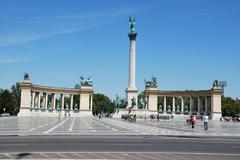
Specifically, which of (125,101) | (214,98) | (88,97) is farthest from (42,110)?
(214,98)

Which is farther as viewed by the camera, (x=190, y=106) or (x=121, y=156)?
(x=190, y=106)

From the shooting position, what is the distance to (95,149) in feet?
64.3

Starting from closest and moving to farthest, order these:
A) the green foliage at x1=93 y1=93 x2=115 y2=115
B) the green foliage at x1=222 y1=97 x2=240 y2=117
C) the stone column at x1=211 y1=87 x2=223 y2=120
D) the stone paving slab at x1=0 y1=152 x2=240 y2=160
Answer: the stone paving slab at x1=0 y1=152 x2=240 y2=160
the stone column at x1=211 y1=87 x2=223 y2=120
the green foliage at x1=222 y1=97 x2=240 y2=117
the green foliage at x1=93 y1=93 x2=115 y2=115

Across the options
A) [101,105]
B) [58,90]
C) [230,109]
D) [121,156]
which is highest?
[58,90]

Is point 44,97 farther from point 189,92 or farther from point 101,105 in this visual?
point 101,105

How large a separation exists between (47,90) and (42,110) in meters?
6.36

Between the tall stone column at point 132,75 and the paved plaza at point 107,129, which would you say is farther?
the tall stone column at point 132,75

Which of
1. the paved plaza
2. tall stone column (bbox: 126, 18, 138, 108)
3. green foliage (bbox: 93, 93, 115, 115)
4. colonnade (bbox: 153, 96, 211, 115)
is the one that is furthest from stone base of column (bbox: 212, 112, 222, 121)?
green foliage (bbox: 93, 93, 115, 115)

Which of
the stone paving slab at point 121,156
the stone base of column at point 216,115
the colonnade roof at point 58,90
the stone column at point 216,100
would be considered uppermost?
the colonnade roof at point 58,90

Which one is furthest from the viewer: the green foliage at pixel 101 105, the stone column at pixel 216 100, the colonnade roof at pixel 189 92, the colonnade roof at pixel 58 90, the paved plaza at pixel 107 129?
the green foliage at pixel 101 105

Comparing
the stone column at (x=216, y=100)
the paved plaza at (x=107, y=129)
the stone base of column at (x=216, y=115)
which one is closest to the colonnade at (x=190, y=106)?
the stone base of column at (x=216, y=115)

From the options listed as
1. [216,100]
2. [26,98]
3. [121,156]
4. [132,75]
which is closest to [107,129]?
[121,156]

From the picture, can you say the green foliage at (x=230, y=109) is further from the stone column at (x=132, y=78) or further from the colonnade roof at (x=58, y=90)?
the stone column at (x=132, y=78)

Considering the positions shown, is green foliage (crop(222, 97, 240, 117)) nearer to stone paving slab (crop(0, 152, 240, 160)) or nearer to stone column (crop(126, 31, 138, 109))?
stone column (crop(126, 31, 138, 109))
